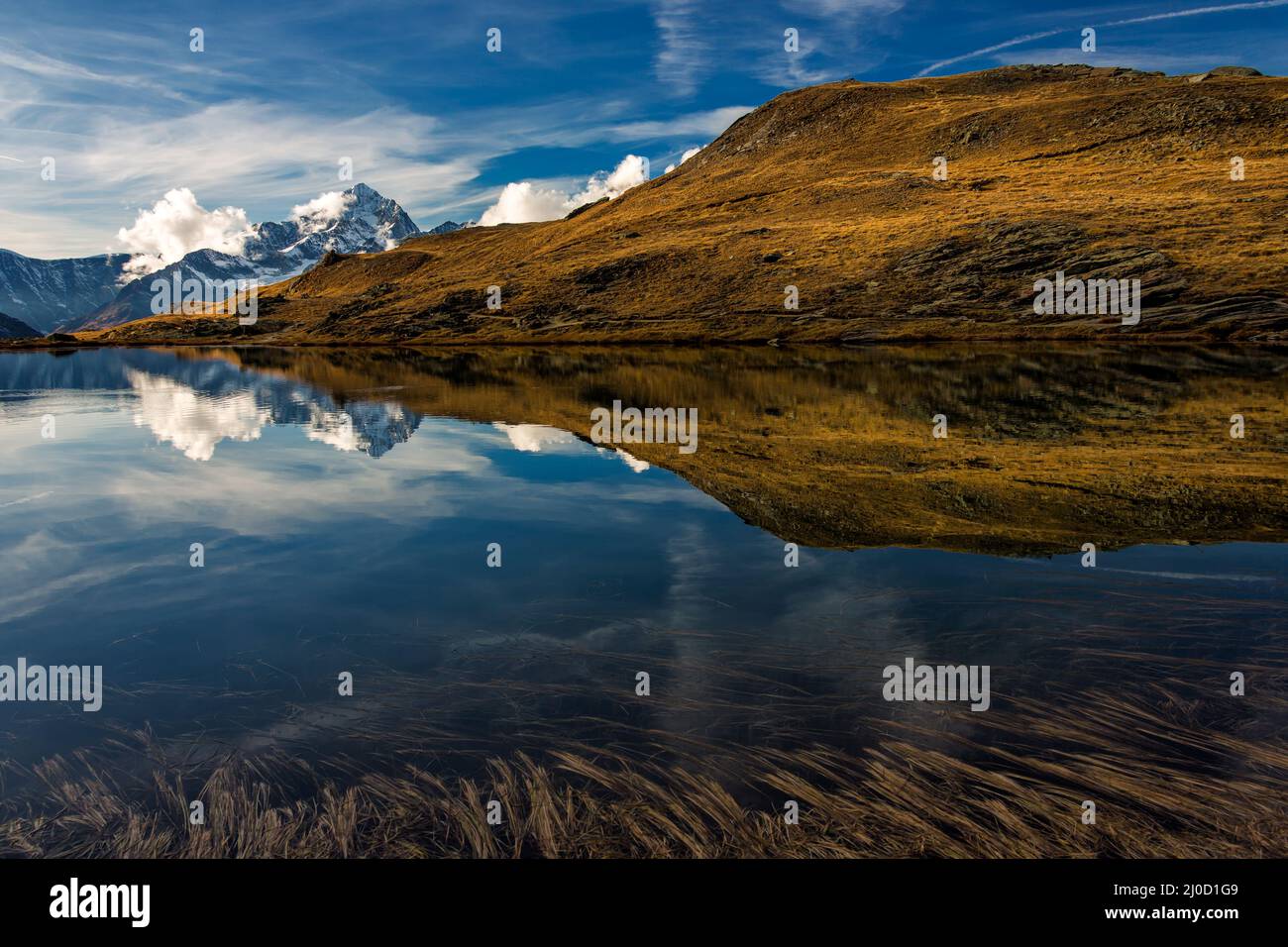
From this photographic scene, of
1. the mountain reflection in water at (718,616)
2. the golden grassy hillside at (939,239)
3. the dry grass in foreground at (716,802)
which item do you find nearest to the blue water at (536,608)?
the mountain reflection in water at (718,616)

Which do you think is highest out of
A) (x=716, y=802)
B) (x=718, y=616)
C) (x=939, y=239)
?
(x=939, y=239)

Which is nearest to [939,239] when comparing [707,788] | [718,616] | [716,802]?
[718,616]

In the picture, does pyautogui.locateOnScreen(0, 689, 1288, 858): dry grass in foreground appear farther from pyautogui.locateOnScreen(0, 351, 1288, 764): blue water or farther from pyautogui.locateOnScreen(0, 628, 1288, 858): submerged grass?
pyautogui.locateOnScreen(0, 351, 1288, 764): blue water

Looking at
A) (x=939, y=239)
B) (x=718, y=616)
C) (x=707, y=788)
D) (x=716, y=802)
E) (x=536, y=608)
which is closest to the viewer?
(x=716, y=802)

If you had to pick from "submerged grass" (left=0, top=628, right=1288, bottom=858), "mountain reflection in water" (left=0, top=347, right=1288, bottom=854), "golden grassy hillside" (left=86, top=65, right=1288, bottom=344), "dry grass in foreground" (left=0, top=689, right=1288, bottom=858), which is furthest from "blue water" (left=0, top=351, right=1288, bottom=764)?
"golden grassy hillside" (left=86, top=65, right=1288, bottom=344)

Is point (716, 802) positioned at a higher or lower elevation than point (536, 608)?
lower

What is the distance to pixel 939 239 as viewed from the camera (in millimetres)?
112875

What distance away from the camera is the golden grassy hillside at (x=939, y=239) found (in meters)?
91.5

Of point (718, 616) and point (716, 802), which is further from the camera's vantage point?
point (718, 616)

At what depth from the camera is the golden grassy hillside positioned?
300ft

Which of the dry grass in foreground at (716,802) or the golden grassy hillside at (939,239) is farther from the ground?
the golden grassy hillside at (939,239)

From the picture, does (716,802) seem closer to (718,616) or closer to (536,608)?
(718,616)

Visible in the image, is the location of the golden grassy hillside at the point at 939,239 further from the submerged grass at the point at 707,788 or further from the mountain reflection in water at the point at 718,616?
the submerged grass at the point at 707,788
